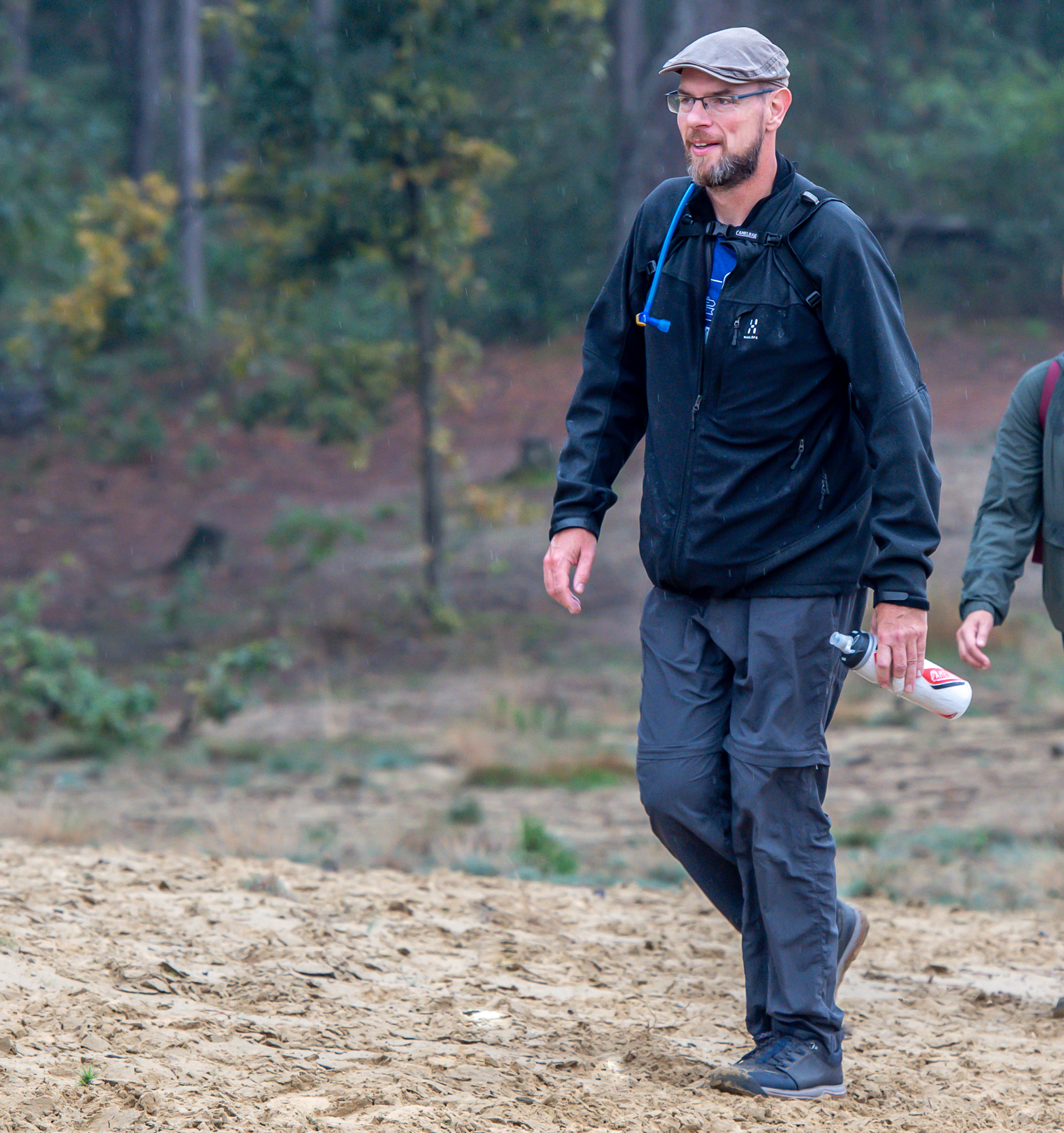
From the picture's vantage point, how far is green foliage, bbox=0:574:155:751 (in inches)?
352

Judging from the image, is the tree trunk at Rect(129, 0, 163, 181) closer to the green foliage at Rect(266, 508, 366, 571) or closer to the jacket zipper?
the green foliage at Rect(266, 508, 366, 571)

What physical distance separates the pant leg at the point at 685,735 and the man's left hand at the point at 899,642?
1.25ft

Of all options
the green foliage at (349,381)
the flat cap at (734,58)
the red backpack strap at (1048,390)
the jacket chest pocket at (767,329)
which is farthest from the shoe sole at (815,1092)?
the green foliage at (349,381)

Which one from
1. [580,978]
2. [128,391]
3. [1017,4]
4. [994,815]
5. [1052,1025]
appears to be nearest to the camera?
[1052,1025]

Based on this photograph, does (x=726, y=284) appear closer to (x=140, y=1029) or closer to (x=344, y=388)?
(x=140, y=1029)

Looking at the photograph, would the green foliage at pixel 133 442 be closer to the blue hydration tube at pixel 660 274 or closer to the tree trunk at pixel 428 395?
the tree trunk at pixel 428 395

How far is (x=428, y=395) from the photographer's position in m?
12.5

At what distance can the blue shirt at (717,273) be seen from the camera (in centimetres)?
329

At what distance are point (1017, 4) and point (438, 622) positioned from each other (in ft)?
62.6

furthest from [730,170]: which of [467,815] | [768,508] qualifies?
[467,815]

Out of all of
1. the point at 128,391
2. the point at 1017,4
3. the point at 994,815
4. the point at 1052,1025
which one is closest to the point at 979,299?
the point at 1017,4

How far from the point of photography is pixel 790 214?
327 cm

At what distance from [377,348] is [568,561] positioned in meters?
9.49

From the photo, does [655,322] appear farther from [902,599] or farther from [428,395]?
[428,395]
